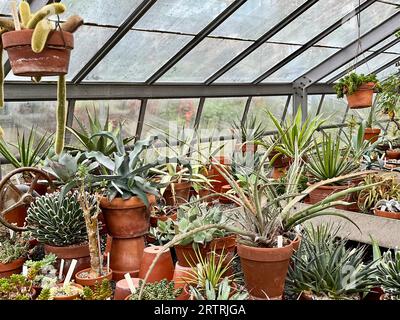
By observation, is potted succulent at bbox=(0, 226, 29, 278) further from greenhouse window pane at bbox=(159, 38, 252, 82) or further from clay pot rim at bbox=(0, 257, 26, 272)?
greenhouse window pane at bbox=(159, 38, 252, 82)

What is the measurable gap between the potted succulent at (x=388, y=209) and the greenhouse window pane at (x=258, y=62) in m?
4.93

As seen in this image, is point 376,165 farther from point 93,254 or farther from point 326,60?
point 326,60

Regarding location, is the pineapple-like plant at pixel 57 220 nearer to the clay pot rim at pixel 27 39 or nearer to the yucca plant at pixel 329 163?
the clay pot rim at pixel 27 39

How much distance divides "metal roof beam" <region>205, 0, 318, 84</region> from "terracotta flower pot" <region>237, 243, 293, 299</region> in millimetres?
5477

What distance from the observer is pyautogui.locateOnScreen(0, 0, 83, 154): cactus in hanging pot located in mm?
1042

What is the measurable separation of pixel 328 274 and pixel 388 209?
2.92ft

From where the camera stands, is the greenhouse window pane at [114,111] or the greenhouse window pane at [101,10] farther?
the greenhouse window pane at [114,111]

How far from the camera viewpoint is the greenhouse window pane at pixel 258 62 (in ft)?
22.5

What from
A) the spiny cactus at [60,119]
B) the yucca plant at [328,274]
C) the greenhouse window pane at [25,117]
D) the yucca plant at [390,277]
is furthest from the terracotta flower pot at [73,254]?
the greenhouse window pane at [25,117]

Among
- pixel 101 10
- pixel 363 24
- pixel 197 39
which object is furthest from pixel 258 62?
pixel 101 10

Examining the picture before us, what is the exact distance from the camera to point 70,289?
1.48m

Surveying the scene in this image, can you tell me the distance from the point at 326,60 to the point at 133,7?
485 centimetres

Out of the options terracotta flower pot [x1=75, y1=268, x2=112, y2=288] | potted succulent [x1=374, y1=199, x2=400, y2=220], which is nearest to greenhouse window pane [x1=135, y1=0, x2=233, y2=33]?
potted succulent [x1=374, y1=199, x2=400, y2=220]
